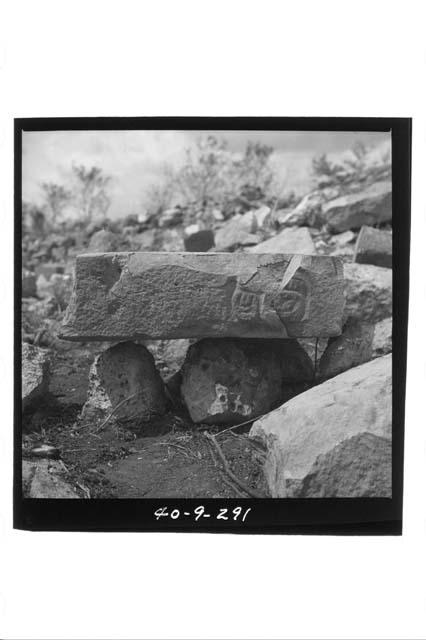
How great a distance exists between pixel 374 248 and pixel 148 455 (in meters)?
2.33

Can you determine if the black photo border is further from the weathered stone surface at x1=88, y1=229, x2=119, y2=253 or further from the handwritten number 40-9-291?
the weathered stone surface at x1=88, y1=229, x2=119, y2=253

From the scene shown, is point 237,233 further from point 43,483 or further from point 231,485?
point 43,483

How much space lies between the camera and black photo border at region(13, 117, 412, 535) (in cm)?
367

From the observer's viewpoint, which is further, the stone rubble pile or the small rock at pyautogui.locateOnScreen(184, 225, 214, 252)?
the small rock at pyautogui.locateOnScreen(184, 225, 214, 252)

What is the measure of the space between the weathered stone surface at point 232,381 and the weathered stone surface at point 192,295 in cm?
30

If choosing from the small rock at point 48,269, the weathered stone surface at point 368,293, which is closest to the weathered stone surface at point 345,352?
the weathered stone surface at point 368,293

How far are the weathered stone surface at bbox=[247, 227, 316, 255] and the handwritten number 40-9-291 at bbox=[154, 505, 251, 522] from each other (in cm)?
223

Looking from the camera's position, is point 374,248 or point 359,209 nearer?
point 374,248

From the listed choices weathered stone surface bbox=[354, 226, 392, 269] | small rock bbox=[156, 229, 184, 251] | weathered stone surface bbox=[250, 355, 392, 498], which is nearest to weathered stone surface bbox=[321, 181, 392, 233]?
weathered stone surface bbox=[354, 226, 392, 269]

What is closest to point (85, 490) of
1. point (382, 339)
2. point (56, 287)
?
point (382, 339)

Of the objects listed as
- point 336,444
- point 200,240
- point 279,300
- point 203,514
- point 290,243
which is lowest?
point 203,514

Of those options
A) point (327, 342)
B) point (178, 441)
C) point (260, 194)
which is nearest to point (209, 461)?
point (178, 441)

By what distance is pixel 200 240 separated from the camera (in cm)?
630

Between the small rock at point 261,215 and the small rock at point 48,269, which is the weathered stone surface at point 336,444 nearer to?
the small rock at point 261,215
